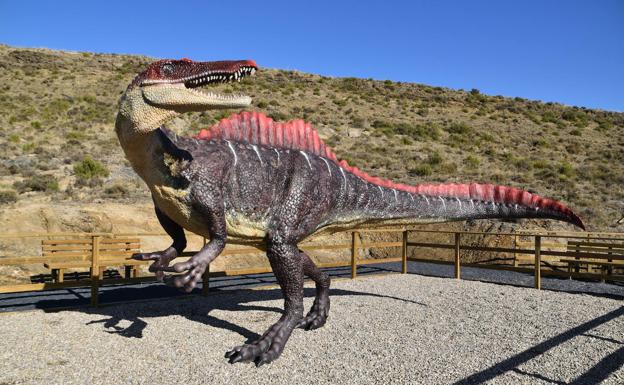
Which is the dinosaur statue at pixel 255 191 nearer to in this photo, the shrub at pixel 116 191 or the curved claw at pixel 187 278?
the curved claw at pixel 187 278

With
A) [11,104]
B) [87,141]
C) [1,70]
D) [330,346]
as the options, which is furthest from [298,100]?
[330,346]

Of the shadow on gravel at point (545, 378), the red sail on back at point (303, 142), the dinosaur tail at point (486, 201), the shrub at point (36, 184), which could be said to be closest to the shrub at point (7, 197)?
the shrub at point (36, 184)

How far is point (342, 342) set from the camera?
468cm

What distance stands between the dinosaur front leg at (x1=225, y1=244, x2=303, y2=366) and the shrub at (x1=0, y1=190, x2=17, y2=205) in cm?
1006

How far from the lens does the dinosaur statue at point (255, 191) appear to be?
346 centimetres

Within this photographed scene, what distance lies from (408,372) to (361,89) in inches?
1168

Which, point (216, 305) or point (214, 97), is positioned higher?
point (214, 97)

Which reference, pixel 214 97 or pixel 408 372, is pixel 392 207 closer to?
pixel 408 372

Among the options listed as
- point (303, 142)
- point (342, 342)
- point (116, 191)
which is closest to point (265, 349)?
point (342, 342)

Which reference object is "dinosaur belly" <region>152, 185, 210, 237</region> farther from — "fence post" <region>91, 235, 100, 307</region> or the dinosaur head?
"fence post" <region>91, 235, 100, 307</region>

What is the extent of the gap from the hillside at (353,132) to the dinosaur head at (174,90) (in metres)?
7.34

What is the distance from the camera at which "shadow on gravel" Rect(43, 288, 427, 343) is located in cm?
510

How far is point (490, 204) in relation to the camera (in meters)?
5.25

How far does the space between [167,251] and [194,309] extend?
1.98 meters
